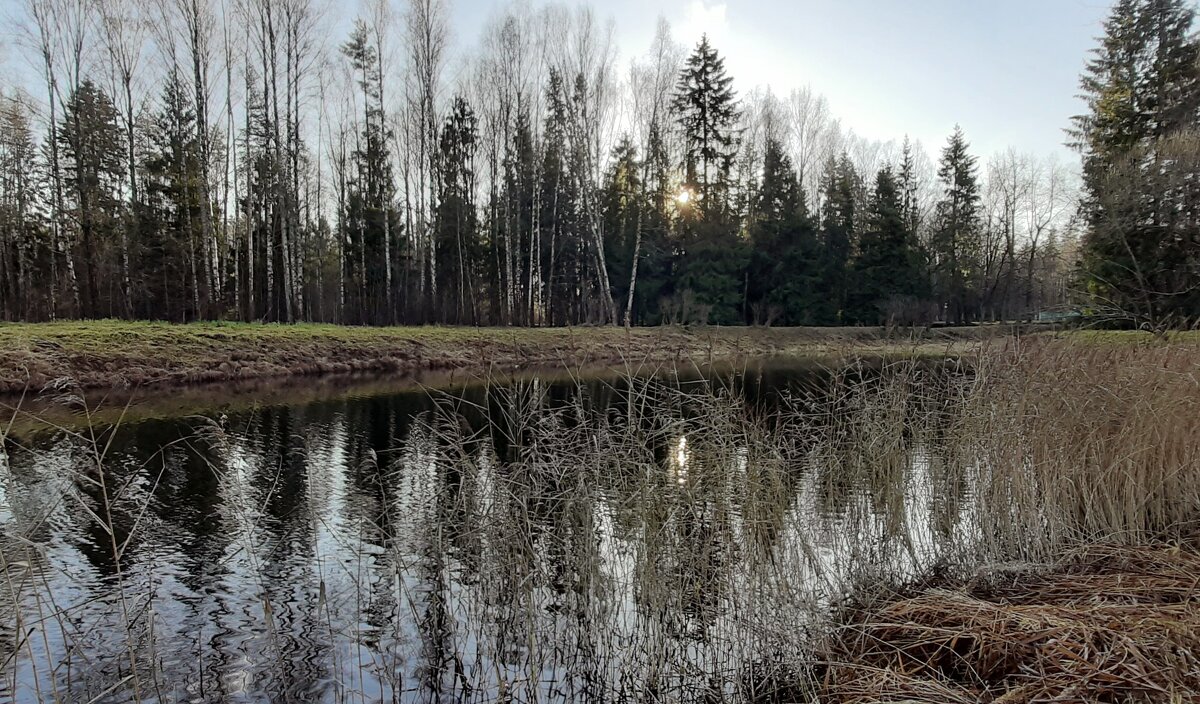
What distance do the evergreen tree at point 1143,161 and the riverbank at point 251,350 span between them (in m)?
4.47

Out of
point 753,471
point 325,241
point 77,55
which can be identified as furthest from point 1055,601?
point 325,241

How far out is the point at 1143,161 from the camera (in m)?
14.7

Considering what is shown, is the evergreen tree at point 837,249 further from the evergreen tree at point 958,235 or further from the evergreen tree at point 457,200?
the evergreen tree at point 457,200

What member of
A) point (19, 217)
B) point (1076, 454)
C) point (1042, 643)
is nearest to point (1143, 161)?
point (1076, 454)

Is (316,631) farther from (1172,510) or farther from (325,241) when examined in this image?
(325,241)

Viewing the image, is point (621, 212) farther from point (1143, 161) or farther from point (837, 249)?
point (1143, 161)

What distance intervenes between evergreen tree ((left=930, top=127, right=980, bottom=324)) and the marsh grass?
3861 centimetres

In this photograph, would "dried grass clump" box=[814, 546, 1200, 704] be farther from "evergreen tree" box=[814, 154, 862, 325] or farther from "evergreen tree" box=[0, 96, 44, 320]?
"evergreen tree" box=[814, 154, 862, 325]

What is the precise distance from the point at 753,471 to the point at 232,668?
3354 millimetres

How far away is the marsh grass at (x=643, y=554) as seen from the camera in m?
3.48

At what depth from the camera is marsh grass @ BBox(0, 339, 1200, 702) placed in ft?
11.4

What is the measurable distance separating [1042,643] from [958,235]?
48262 mm

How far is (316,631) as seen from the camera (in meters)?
4.23

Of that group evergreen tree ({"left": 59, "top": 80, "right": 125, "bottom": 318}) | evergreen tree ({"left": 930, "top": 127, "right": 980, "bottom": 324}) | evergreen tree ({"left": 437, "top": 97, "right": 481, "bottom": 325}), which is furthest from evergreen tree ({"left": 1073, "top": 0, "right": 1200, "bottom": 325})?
evergreen tree ({"left": 59, "top": 80, "right": 125, "bottom": 318})
